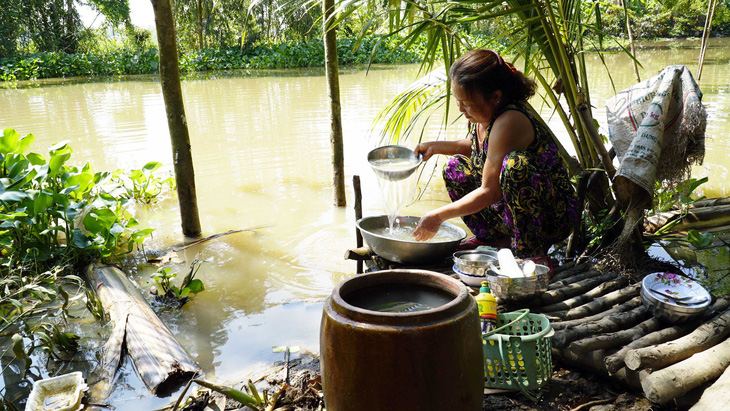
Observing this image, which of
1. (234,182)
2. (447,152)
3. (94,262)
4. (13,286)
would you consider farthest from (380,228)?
(234,182)

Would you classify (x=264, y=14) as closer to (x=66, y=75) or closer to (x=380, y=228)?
(x=66, y=75)

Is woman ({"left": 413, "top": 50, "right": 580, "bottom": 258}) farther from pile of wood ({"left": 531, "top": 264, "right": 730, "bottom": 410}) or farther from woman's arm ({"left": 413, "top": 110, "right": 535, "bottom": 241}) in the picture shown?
pile of wood ({"left": 531, "top": 264, "right": 730, "bottom": 410})

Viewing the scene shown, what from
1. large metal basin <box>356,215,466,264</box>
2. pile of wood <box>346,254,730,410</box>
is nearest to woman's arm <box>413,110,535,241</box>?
large metal basin <box>356,215,466,264</box>

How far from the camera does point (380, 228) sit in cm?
309

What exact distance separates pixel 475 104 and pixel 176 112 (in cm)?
215

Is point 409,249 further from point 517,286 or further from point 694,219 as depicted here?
point 694,219

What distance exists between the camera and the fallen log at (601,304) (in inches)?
82.5

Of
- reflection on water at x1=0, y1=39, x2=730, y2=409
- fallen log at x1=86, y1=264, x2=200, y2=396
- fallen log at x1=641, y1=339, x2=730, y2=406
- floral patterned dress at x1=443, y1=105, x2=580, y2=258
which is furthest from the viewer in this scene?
reflection on water at x1=0, y1=39, x2=730, y2=409

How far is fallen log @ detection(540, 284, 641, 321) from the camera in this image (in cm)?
210

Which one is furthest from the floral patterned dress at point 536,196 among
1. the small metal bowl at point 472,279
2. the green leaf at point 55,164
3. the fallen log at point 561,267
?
the green leaf at point 55,164

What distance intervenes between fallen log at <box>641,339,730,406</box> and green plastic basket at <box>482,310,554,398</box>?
302mm

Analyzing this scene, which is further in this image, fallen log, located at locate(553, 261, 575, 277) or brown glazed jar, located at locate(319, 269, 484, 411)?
fallen log, located at locate(553, 261, 575, 277)

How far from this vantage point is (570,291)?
2299 millimetres

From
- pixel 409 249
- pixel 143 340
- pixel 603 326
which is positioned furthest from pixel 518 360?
pixel 143 340
